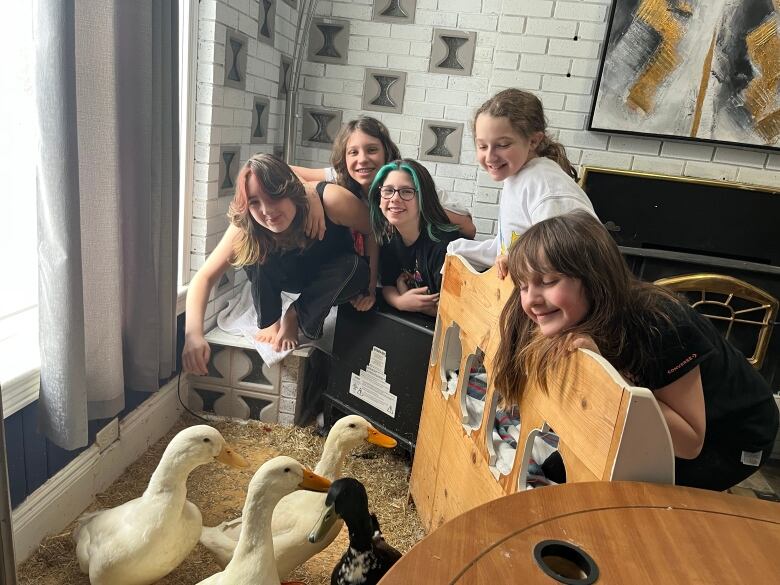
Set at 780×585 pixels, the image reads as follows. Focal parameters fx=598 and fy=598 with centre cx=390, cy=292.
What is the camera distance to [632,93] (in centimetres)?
261

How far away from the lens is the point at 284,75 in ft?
8.68

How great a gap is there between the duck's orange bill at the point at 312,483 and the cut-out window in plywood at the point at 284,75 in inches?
70.4

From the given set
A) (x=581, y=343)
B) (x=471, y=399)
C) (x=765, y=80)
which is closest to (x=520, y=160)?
(x=471, y=399)

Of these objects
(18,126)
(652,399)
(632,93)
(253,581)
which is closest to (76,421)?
(253,581)

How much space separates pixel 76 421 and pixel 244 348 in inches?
32.5

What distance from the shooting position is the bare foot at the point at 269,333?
2.35 meters

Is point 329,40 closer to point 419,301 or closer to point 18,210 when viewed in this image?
point 419,301

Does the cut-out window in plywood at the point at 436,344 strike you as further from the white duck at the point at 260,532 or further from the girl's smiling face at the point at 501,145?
the white duck at the point at 260,532

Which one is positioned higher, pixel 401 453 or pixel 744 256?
pixel 744 256

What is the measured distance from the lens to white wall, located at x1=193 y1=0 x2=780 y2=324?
2570mm

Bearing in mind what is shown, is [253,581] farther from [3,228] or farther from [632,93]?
[632,93]

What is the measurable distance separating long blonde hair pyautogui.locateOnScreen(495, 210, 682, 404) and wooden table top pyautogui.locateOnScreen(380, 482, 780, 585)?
1.02 feet

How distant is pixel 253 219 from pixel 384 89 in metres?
0.88

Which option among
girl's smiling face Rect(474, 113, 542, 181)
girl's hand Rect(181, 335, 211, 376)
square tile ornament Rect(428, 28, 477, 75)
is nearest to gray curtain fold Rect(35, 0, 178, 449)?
girl's hand Rect(181, 335, 211, 376)
